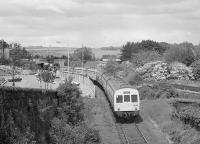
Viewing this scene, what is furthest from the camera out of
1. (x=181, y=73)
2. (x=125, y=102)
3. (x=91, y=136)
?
(x=181, y=73)

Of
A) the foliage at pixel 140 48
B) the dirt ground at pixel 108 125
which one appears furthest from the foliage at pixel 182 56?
the dirt ground at pixel 108 125

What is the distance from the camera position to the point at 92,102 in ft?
152

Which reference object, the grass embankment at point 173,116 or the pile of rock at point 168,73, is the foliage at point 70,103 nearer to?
the grass embankment at point 173,116

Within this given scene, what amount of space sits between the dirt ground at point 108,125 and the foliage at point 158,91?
14.8ft

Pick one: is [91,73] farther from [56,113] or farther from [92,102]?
[56,113]

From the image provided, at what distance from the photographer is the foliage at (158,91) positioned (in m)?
49.3

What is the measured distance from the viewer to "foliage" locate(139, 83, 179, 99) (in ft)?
162

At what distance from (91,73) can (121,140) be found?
173 feet

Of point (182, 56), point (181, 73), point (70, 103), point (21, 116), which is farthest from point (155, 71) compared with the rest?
point (21, 116)

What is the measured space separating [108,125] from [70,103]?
18.5ft

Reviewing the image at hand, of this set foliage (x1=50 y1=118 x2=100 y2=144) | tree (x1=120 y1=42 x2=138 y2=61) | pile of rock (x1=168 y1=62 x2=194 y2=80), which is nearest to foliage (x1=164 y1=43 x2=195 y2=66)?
pile of rock (x1=168 y1=62 x2=194 y2=80)

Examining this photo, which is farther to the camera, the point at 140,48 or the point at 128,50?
the point at 128,50

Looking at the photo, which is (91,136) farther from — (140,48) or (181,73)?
(140,48)

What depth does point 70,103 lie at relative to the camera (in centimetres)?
2964
